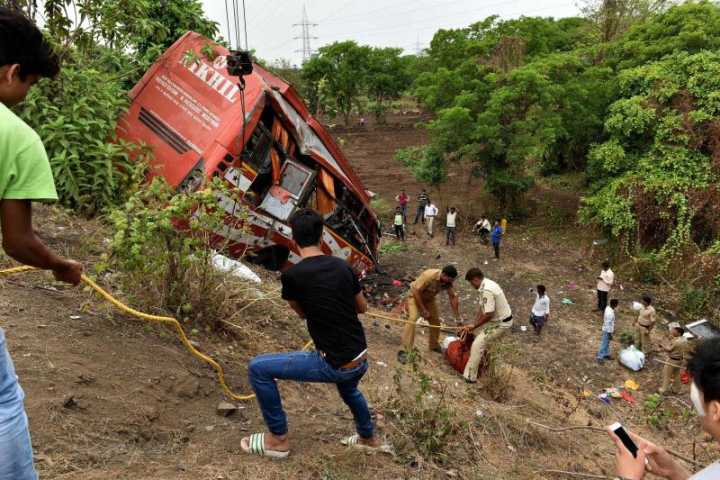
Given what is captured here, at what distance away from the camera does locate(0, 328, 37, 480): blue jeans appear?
145 centimetres

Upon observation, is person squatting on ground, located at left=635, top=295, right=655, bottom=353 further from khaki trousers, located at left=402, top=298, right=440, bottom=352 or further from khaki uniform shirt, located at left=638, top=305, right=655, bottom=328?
khaki trousers, located at left=402, top=298, right=440, bottom=352

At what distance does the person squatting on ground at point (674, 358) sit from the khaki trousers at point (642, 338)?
0.82m

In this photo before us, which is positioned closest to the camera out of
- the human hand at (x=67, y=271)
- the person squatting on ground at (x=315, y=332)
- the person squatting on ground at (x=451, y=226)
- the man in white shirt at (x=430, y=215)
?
the human hand at (x=67, y=271)

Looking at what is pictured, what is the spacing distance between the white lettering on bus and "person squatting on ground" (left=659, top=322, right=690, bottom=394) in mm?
5974

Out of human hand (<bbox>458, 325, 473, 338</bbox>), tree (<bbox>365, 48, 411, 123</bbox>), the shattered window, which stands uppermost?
tree (<bbox>365, 48, 411, 123</bbox>)

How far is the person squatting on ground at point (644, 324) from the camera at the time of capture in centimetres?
746

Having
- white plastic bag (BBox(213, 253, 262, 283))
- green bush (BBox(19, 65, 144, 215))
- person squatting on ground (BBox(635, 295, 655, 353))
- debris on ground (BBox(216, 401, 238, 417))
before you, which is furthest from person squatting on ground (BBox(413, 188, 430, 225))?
debris on ground (BBox(216, 401, 238, 417))

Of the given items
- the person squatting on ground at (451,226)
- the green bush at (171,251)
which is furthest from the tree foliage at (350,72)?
the green bush at (171,251)

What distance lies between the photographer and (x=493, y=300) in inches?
212

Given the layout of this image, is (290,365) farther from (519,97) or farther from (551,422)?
(519,97)

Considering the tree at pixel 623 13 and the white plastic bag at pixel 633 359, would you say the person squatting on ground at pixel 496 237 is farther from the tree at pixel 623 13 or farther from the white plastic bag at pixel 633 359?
the tree at pixel 623 13

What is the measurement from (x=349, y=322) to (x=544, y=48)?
49.6 ft

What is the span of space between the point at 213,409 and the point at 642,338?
6.67 meters

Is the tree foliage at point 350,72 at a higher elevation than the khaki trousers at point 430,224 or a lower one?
higher
